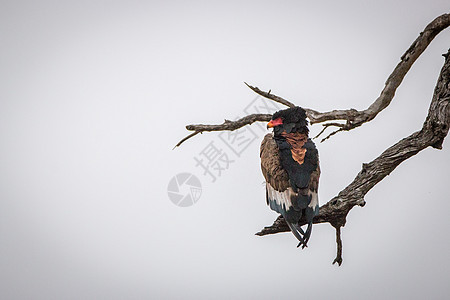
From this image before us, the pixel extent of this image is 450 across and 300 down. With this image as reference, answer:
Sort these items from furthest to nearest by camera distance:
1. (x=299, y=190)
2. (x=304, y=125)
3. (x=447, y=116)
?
1. (x=304, y=125)
2. (x=299, y=190)
3. (x=447, y=116)

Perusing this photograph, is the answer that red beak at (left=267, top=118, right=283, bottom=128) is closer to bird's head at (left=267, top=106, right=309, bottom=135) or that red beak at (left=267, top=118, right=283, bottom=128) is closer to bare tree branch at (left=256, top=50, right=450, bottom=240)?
bird's head at (left=267, top=106, right=309, bottom=135)

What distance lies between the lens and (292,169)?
98.5 inches

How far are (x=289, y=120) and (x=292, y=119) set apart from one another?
0.06 feet

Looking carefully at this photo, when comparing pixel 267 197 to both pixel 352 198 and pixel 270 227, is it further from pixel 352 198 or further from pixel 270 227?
pixel 352 198

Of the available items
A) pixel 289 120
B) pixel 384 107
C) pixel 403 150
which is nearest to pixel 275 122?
pixel 289 120

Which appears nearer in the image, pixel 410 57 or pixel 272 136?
pixel 410 57

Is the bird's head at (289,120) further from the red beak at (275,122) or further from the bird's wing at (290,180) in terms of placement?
the bird's wing at (290,180)

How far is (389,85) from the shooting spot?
2328 mm

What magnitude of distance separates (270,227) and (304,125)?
2.25 ft

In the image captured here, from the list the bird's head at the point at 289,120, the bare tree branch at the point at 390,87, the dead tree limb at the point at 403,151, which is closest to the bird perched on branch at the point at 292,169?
the bird's head at the point at 289,120

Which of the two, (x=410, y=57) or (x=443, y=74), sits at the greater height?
(x=410, y=57)

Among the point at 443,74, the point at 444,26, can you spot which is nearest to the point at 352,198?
the point at 443,74

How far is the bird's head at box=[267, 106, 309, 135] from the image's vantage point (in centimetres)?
257

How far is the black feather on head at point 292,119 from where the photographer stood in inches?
101
